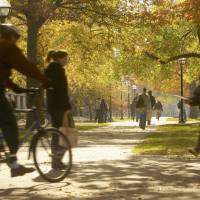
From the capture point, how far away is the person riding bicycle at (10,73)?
769cm

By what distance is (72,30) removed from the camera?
1405 inches

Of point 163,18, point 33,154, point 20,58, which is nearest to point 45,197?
point 33,154

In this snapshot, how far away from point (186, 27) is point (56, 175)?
32466 mm

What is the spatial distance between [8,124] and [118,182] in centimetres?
186

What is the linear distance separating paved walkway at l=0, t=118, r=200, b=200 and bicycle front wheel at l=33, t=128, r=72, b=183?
0.14 m

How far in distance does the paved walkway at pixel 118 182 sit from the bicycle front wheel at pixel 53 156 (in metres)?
0.14

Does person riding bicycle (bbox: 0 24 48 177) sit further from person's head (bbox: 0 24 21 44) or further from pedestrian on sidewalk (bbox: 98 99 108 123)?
pedestrian on sidewalk (bbox: 98 99 108 123)

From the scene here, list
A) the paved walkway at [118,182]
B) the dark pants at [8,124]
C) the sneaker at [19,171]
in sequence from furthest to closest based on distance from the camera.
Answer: the sneaker at [19,171] → the dark pants at [8,124] → the paved walkway at [118,182]

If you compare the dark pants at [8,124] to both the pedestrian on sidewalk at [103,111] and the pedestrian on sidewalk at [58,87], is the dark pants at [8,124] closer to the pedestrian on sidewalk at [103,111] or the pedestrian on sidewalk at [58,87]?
the pedestrian on sidewalk at [58,87]

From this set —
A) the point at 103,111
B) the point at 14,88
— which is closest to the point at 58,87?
the point at 14,88

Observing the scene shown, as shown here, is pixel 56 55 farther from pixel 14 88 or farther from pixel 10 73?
pixel 10 73

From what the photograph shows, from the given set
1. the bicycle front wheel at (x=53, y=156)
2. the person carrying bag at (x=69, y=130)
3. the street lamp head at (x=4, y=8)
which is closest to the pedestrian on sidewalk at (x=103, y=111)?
the street lamp head at (x=4, y=8)

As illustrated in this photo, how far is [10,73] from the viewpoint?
308 inches

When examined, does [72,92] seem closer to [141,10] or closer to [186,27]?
[186,27]
